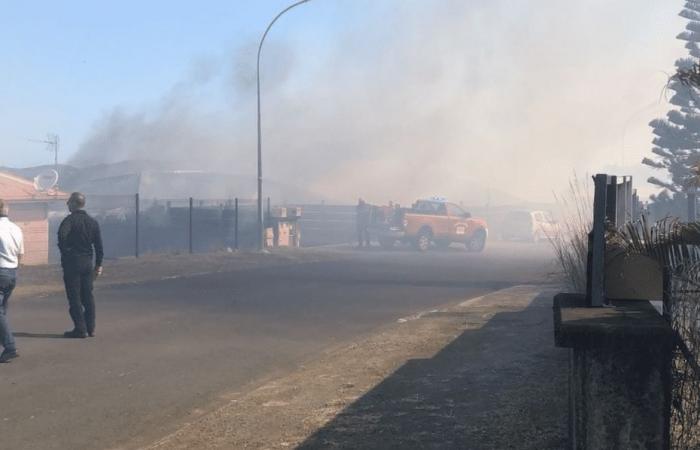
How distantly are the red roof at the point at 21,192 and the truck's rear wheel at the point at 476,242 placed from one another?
54.6ft

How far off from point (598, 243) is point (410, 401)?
2856 millimetres

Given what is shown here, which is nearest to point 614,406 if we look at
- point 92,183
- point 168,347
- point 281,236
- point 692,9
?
point 168,347

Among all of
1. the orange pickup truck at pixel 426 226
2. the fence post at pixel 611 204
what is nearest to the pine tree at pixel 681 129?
the orange pickup truck at pixel 426 226

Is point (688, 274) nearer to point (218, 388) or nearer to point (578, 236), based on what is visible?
point (218, 388)

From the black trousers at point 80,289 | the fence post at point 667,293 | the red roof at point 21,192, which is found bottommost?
the black trousers at point 80,289

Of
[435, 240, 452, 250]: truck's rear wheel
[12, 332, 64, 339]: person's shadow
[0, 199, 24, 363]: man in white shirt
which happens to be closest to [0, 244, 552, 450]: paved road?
[12, 332, 64, 339]: person's shadow

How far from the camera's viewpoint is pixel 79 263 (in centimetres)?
989

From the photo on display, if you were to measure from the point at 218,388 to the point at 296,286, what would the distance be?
9955mm

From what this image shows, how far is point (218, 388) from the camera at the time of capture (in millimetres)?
7422

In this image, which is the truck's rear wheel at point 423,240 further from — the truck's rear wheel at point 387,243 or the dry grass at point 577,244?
the dry grass at point 577,244

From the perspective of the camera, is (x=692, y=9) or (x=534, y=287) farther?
(x=692, y=9)

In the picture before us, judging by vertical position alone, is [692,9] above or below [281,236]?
above

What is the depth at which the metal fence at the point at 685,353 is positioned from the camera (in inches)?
142

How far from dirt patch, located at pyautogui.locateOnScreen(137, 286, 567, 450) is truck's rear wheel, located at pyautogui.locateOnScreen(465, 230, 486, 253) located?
2646 centimetres
